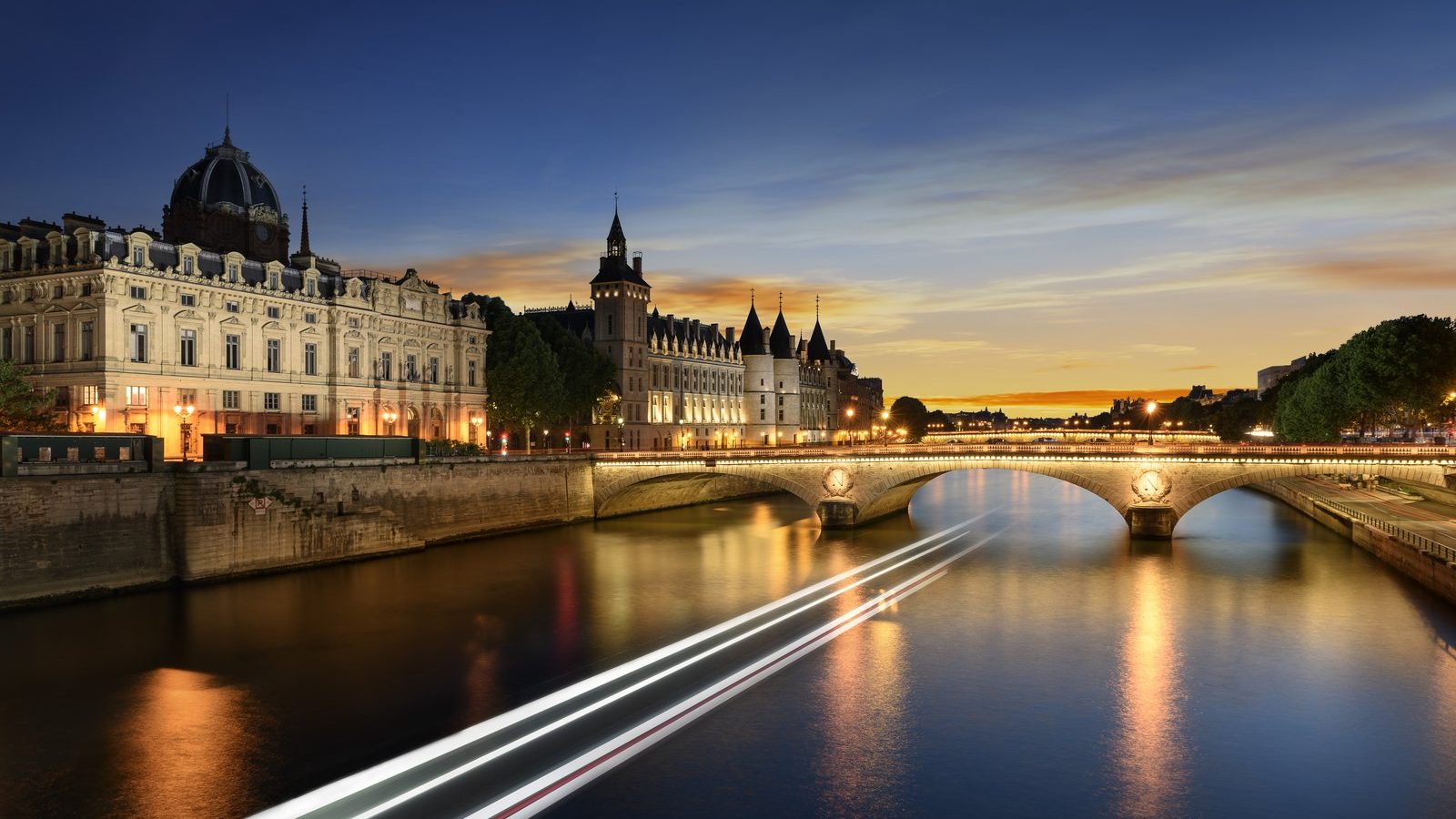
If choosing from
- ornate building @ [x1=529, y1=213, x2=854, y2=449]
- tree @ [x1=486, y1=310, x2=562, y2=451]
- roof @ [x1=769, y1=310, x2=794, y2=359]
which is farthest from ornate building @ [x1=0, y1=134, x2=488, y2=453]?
roof @ [x1=769, y1=310, x2=794, y2=359]

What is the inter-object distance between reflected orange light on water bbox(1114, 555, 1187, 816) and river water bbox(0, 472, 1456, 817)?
0.38 feet

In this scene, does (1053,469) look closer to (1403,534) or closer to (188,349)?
(1403,534)

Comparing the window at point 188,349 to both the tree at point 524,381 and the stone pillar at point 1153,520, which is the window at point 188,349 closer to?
the tree at point 524,381

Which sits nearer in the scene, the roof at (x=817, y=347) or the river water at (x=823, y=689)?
the river water at (x=823, y=689)

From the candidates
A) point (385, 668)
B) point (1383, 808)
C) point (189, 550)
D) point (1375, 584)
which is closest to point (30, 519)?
point (189, 550)

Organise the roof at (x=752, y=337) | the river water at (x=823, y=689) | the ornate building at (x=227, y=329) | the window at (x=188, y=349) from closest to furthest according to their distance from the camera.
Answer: the river water at (x=823, y=689) < the ornate building at (x=227, y=329) < the window at (x=188, y=349) < the roof at (x=752, y=337)

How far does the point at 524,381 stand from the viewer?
89688mm

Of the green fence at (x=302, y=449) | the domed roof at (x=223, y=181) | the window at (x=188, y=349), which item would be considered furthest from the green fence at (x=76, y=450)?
the domed roof at (x=223, y=181)

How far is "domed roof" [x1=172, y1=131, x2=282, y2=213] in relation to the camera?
7981cm

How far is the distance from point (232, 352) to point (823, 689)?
51426mm

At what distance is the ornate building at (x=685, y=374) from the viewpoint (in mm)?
118562

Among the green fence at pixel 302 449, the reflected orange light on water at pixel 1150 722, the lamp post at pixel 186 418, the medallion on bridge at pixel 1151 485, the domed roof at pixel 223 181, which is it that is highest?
the domed roof at pixel 223 181

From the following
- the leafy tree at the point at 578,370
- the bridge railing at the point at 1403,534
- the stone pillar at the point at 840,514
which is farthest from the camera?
the leafy tree at the point at 578,370

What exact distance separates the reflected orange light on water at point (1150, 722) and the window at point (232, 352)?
185 ft
